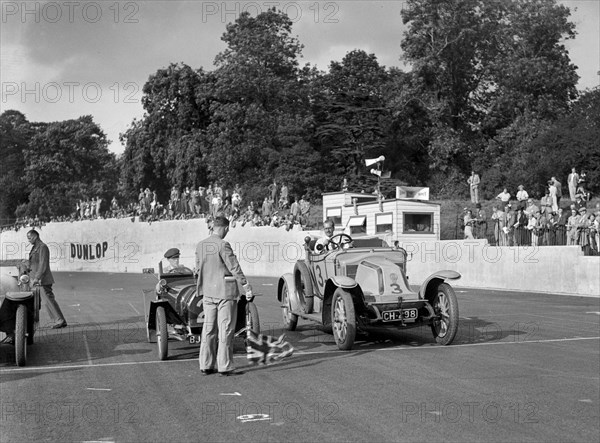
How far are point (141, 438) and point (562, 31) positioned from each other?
159ft

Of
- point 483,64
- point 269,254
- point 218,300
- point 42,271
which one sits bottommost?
point 218,300

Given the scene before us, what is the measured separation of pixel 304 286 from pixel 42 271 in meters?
4.99

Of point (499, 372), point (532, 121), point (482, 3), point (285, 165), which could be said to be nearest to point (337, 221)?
point (285, 165)

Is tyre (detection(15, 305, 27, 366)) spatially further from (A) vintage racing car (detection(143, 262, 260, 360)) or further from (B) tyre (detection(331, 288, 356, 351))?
(B) tyre (detection(331, 288, 356, 351))

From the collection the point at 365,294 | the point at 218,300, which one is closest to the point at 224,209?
the point at 365,294

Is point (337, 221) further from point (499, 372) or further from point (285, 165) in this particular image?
point (499, 372)

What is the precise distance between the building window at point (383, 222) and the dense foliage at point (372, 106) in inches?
463

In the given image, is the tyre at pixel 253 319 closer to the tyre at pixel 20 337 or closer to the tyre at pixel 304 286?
the tyre at pixel 304 286

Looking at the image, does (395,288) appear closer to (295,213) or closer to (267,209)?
(295,213)

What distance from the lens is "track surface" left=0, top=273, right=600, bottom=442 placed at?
6539 mm

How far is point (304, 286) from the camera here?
12922 millimetres

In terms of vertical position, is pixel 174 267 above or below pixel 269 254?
below

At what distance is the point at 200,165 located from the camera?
52844 millimetres

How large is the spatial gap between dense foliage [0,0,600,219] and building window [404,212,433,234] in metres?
10.7
